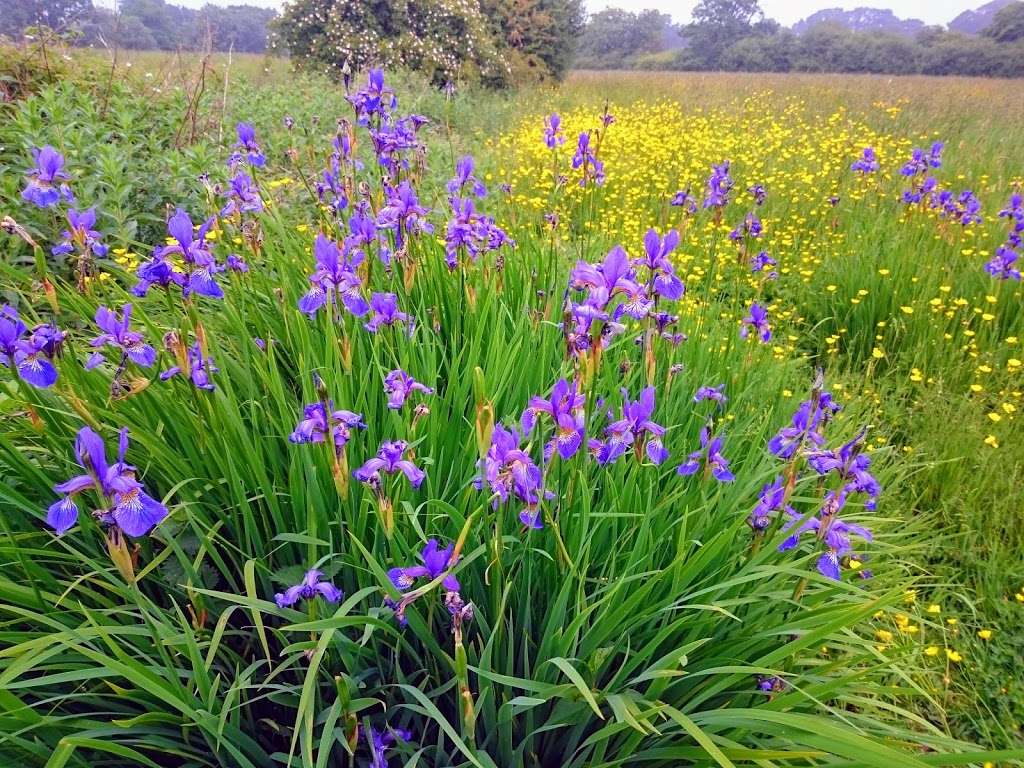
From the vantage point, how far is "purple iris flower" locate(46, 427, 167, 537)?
3.69 feet

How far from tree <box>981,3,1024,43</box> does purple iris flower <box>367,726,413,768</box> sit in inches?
1775

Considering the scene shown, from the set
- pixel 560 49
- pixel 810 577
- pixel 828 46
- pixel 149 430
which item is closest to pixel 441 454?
pixel 149 430

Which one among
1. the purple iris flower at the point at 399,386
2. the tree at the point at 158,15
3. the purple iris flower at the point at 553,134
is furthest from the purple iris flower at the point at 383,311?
the tree at the point at 158,15

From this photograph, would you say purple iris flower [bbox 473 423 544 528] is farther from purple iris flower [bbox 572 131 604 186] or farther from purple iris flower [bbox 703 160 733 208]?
purple iris flower [bbox 703 160 733 208]

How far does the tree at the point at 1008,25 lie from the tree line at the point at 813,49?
47mm

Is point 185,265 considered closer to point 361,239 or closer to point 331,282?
point 331,282

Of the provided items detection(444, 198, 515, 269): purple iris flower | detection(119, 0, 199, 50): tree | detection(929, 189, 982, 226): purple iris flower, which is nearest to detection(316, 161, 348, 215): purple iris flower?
detection(444, 198, 515, 269): purple iris flower

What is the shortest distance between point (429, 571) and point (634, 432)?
0.61m

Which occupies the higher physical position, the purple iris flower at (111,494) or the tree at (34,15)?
the tree at (34,15)

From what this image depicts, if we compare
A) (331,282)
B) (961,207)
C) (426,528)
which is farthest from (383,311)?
(961,207)

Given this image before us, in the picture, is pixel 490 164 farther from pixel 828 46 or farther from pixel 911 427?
pixel 828 46

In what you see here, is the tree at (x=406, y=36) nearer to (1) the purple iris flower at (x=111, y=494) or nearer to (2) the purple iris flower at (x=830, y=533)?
(2) the purple iris flower at (x=830, y=533)

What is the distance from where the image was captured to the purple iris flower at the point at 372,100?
2.62 meters

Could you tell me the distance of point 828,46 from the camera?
1625 inches
